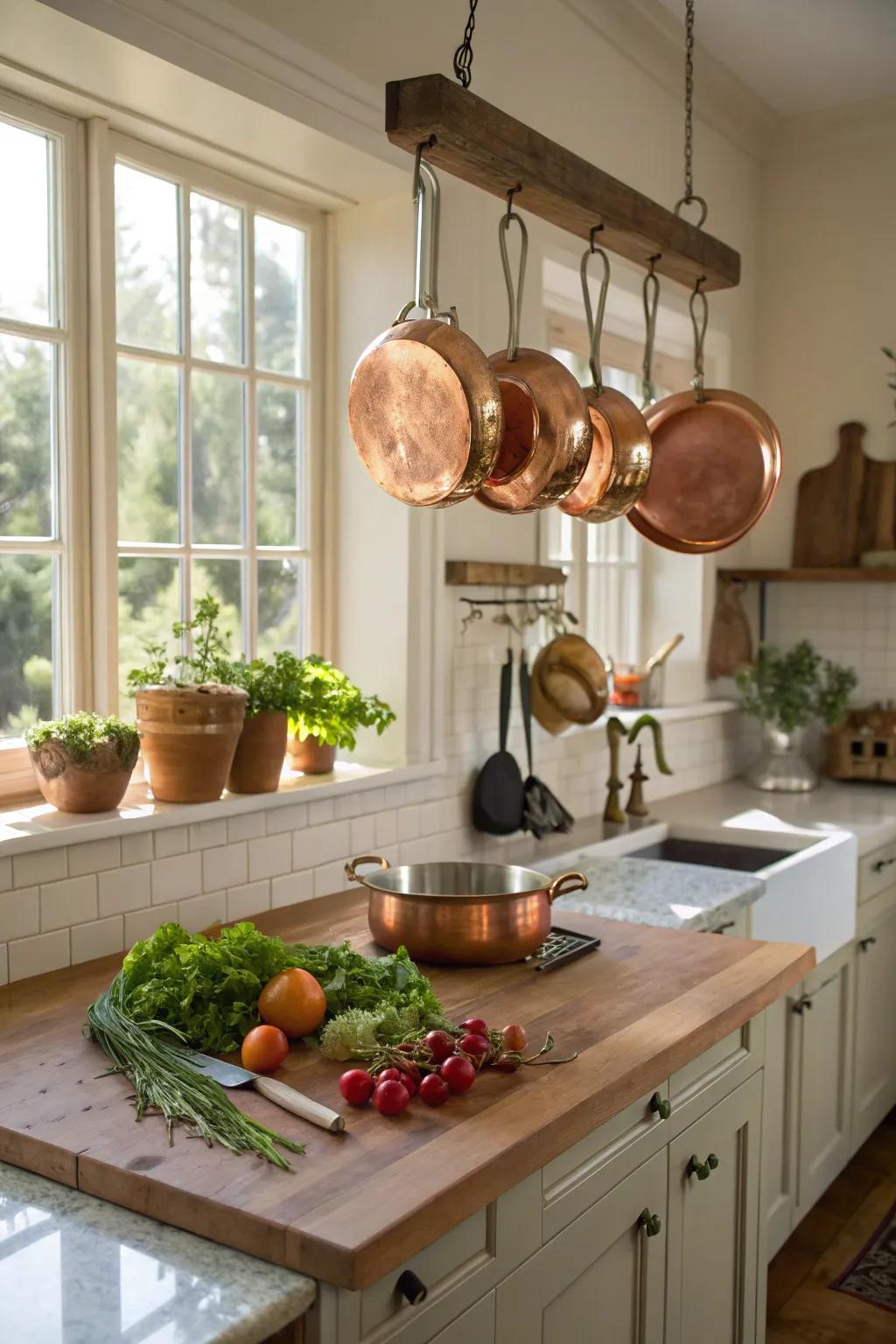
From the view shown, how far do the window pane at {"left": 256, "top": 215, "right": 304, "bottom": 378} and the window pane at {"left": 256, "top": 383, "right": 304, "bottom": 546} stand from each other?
7 centimetres

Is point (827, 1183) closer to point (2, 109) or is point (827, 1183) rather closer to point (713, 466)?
point (713, 466)

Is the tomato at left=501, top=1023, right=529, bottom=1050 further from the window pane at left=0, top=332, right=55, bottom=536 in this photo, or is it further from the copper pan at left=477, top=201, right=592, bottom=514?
the window pane at left=0, top=332, right=55, bottom=536

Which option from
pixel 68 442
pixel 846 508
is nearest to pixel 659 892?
pixel 68 442

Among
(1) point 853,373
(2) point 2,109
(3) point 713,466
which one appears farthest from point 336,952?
(1) point 853,373

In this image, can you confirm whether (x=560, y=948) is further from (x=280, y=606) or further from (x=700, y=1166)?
(x=280, y=606)

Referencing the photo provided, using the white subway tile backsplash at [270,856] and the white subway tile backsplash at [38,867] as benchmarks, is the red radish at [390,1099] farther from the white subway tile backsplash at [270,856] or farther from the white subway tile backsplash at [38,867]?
the white subway tile backsplash at [270,856]

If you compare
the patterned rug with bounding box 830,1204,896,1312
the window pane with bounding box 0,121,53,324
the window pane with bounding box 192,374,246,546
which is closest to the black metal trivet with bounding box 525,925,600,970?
the window pane with bounding box 192,374,246,546

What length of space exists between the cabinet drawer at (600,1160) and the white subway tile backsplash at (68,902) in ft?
3.11

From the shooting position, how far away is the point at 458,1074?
1592mm

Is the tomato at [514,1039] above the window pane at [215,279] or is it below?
below

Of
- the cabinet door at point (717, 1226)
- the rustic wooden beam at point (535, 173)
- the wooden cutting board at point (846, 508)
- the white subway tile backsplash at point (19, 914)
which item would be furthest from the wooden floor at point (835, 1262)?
the rustic wooden beam at point (535, 173)

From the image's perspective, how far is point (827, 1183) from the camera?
10.9 feet

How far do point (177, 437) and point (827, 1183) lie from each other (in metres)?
2.50

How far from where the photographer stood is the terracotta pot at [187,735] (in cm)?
229
